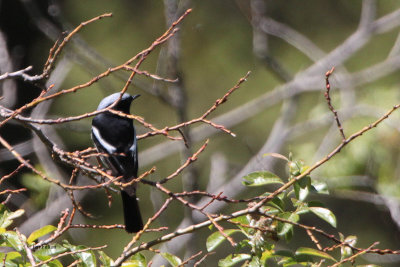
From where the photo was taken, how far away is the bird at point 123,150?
3.52m

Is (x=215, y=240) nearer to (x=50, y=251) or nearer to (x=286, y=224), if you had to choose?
(x=286, y=224)

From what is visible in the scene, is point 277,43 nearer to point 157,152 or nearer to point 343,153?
point 157,152

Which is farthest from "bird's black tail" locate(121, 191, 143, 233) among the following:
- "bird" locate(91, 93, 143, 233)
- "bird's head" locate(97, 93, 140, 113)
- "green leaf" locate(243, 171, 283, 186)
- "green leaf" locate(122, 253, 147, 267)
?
"bird's head" locate(97, 93, 140, 113)

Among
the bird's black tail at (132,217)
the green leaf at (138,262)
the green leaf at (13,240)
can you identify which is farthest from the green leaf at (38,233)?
the bird's black tail at (132,217)

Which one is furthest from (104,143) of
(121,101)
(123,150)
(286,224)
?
(286,224)

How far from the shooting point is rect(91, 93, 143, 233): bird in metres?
3.52

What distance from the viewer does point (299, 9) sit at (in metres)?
10.8

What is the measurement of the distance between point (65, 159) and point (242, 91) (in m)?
7.64

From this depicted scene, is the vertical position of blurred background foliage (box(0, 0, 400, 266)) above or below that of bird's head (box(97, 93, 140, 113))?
above

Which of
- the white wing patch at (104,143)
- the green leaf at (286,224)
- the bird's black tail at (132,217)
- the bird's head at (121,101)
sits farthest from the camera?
the bird's head at (121,101)

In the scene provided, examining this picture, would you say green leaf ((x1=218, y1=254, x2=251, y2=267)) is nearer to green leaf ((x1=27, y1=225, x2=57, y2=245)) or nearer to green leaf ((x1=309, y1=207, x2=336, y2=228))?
green leaf ((x1=309, y1=207, x2=336, y2=228))

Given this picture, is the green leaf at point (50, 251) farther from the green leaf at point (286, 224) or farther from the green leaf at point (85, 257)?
the green leaf at point (286, 224)

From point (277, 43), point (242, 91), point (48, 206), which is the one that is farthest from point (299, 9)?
point (48, 206)

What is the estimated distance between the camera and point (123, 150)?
4.05m
